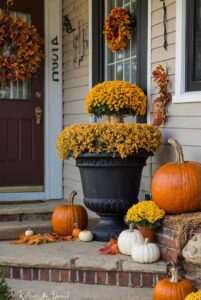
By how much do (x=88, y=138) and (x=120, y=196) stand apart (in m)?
0.52

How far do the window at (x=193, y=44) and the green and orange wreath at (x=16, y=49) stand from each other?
2.23 m

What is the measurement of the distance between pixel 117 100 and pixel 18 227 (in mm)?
1443

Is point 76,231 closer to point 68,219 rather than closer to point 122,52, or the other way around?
point 68,219

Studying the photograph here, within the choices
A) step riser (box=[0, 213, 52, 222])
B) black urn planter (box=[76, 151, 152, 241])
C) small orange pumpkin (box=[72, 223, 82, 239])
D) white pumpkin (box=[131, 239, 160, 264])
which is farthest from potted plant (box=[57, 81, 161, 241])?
step riser (box=[0, 213, 52, 222])

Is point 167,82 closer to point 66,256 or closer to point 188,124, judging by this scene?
point 188,124

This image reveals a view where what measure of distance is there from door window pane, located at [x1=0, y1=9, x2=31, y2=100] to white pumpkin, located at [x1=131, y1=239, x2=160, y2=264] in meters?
2.76

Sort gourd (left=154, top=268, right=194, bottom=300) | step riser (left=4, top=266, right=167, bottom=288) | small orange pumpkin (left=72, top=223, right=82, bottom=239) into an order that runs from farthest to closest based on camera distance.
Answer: small orange pumpkin (left=72, top=223, right=82, bottom=239)
step riser (left=4, top=266, right=167, bottom=288)
gourd (left=154, top=268, right=194, bottom=300)

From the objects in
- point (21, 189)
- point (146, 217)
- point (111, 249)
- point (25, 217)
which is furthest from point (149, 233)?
point (21, 189)

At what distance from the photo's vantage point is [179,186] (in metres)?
3.38

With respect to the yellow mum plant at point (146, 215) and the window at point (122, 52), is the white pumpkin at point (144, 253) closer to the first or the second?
the yellow mum plant at point (146, 215)

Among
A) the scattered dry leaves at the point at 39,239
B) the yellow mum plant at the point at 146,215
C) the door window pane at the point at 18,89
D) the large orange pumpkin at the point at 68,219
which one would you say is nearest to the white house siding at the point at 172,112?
the yellow mum plant at the point at 146,215

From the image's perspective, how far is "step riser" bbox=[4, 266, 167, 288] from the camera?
3283mm

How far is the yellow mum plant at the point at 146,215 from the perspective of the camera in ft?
11.3

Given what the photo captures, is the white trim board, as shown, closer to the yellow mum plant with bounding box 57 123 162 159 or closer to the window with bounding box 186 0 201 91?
the window with bounding box 186 0 201 91
